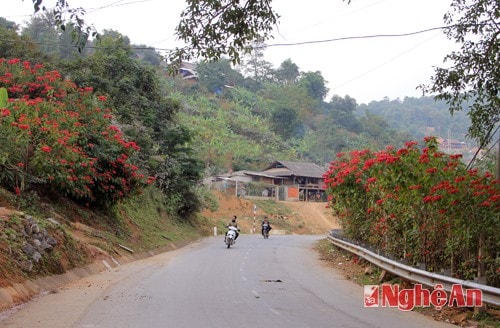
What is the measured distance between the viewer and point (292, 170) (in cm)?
7562

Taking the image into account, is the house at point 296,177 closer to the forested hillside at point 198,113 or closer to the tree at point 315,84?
Answer: the forested hillside at point 198,113

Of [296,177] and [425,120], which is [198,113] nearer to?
[296,177]

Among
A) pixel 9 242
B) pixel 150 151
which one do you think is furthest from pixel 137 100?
pixel 9 242

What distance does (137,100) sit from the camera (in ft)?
120

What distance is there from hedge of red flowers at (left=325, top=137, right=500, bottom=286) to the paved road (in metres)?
1.81

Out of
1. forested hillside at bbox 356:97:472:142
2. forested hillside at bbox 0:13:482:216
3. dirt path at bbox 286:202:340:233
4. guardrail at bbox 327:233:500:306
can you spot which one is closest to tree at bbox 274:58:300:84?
forested hillside at bbox 0:13:482:216

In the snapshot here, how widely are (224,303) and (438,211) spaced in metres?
5.01

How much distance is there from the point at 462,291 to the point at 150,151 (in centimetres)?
2599

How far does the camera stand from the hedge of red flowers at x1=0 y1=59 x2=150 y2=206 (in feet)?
58.8

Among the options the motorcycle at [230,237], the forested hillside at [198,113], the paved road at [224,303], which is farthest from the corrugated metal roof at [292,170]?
the paved road at [224,303]

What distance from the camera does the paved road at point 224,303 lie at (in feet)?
30.4

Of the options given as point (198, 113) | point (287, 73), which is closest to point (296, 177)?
point (198, 113)

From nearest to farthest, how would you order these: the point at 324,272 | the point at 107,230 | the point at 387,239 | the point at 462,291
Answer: the point at 462,291 < the point at 387,239 < the point at 324,272 < the point at 107,230

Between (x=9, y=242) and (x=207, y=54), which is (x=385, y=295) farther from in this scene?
(x=9, y=242)
